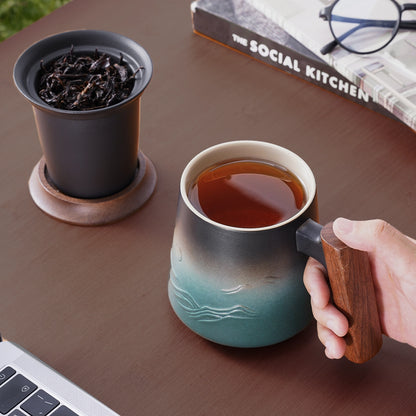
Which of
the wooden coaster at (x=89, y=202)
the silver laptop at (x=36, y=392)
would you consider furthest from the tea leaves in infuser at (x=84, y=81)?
the silver laptop at (x=36, y=392)

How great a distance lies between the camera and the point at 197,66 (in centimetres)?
92

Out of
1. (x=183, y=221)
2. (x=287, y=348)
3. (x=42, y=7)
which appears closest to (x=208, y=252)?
(x=183, y=221)

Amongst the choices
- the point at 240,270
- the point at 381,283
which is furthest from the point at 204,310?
the point at 381,283

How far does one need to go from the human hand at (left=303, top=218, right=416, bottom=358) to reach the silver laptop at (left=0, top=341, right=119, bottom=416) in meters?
0.19

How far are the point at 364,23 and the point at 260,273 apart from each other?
486mm

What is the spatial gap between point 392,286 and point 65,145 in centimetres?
34

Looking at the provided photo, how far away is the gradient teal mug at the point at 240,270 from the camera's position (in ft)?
1.72

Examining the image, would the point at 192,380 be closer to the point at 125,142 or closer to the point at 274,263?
the point at 274,263

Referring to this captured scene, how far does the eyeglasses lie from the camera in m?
0.85

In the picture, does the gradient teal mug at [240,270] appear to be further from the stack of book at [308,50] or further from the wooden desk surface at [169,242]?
the stack of book at [308,50]

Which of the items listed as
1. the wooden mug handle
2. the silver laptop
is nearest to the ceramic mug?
the wooden mug handle

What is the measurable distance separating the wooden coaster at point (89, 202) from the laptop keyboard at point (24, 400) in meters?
0.20

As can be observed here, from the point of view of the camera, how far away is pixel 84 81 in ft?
2.22

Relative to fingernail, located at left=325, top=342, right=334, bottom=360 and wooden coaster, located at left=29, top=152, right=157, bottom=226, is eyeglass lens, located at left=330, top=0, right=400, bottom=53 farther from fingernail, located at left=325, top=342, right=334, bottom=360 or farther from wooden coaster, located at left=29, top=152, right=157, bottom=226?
fingernail, located at left=325, top=342, right=334, bottom=360
